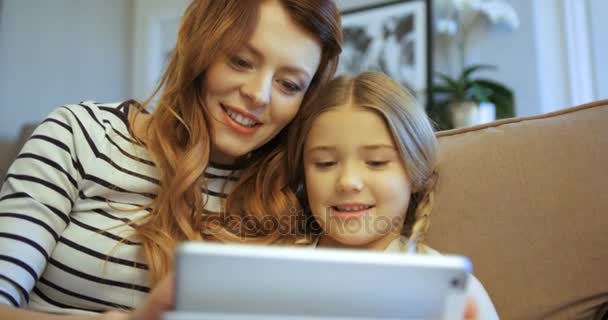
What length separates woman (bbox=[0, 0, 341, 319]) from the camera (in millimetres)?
834

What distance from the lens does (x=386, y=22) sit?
2.41 metres

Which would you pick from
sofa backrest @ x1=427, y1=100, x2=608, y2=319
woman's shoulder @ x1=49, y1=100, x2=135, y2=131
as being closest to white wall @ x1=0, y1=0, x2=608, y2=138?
sofa backrest @ x1=427, y1=100, x2=608, y2=319

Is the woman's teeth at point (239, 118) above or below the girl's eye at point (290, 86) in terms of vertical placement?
below

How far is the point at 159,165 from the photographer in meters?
0.93

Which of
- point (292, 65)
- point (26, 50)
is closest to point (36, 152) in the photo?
point (292, 65)

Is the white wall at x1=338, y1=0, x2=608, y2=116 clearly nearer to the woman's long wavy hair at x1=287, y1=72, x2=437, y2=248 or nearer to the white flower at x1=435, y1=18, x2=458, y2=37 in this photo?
the white flower at x1=435, y1=18, x2=458, y2=37

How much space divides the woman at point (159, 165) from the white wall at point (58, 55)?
195 cm

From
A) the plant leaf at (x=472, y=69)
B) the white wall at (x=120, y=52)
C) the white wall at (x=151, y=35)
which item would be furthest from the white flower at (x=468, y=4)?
the white wall at (x=151, y=35)

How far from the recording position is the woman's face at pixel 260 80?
0.91 metres

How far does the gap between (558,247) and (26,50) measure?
267 centimetres

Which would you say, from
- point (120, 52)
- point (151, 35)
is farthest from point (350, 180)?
point (120, 52)

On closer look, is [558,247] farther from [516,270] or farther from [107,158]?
[107,158]

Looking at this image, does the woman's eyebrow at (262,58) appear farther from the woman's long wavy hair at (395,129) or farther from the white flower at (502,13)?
the white flower at (502,13)

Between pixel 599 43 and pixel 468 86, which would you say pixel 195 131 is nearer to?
pixel 468 86
